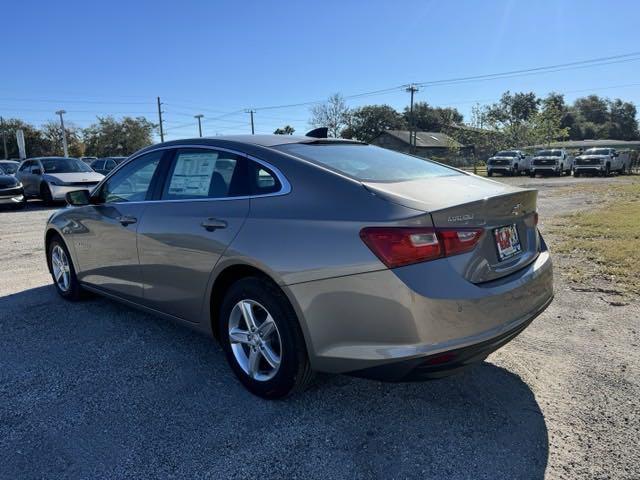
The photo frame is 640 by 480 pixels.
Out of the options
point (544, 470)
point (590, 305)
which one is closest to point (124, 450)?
point (544, 470)

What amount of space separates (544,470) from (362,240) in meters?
1.41

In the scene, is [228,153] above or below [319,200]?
above

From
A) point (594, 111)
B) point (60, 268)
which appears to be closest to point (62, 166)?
point (60, 268)

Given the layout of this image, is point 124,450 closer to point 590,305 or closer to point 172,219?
point 172,219

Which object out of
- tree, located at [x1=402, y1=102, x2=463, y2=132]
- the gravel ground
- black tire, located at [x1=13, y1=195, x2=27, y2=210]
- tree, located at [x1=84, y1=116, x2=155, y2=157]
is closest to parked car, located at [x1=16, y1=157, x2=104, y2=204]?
black tire, located at [x1=13, y1=195, x2=27, y2=210]

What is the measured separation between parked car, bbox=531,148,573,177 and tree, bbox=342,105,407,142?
48346mm

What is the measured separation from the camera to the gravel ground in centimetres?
234

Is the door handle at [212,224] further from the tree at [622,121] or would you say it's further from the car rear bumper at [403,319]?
the tree at [622,121]

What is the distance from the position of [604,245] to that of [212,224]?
20.2ft

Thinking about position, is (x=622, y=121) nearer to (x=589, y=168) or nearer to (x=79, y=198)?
(x=589, y=168)

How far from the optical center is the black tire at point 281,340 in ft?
8.71

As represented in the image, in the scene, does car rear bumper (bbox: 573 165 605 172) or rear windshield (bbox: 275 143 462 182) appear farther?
car rear bumper (bbox: 573 165 605 172)

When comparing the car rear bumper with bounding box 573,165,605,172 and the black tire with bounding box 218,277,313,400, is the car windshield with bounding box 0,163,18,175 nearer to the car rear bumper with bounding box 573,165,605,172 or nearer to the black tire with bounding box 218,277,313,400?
the black tire with bounding box 218,277,313,400

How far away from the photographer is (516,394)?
2965 mm
